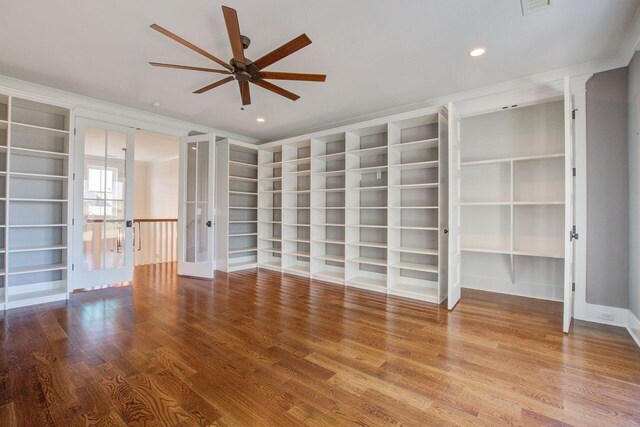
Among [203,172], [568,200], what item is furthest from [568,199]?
[203,172]

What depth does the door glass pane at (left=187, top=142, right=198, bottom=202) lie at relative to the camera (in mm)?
5066

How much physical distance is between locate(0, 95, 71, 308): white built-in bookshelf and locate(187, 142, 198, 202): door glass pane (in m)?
1.69

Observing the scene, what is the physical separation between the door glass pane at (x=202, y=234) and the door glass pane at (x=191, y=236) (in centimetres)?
9

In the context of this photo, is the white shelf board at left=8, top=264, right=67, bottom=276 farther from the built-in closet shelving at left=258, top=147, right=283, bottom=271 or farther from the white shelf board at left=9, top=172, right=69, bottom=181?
the built-in closet shelving at left=258, top=147, right=283, bottom=271

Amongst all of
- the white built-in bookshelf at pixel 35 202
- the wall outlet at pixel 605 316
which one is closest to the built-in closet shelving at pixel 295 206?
the white built-in bookshelf at pixel 35 202

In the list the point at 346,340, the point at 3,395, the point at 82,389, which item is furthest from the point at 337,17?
the point at 3,395

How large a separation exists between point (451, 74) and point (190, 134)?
4512mm

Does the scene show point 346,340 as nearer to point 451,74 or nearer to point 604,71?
point 451,74

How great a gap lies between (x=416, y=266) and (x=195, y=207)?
386 centimetres

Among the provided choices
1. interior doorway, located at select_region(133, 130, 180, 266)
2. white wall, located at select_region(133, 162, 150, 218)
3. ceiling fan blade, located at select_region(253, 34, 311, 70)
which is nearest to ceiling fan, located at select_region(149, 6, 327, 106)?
ceiling fan blade, located at select_region(253, 34, 311, 70)

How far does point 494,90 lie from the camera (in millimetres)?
3619

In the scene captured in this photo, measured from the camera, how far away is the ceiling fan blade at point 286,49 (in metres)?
2.09

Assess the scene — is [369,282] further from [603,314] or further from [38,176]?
[38,176]

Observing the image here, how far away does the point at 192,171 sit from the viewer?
5.09 meters
